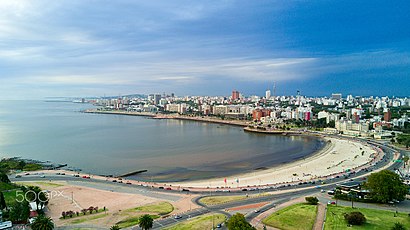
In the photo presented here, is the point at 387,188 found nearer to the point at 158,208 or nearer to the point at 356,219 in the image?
the point at 356,219

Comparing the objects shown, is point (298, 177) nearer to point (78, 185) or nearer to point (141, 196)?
point (141, 196)

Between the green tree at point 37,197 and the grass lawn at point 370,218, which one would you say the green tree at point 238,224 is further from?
the green tree at point 37,197

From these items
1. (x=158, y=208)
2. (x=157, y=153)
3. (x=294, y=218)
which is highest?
(x=294, y=218)

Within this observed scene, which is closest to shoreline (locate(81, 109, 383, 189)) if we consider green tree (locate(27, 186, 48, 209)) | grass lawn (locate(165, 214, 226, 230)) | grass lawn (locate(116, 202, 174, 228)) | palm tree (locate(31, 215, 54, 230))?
grass lawn (locate(116, 202, 174, 228))

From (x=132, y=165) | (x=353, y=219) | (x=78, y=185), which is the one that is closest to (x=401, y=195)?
(x=353, y=219)

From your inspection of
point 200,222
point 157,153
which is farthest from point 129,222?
point 157,153

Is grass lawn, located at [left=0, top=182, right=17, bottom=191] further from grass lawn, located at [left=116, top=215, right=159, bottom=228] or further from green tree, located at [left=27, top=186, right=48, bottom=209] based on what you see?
grass lawn, located at [left=116, top=215, right=159, bottom=228]
